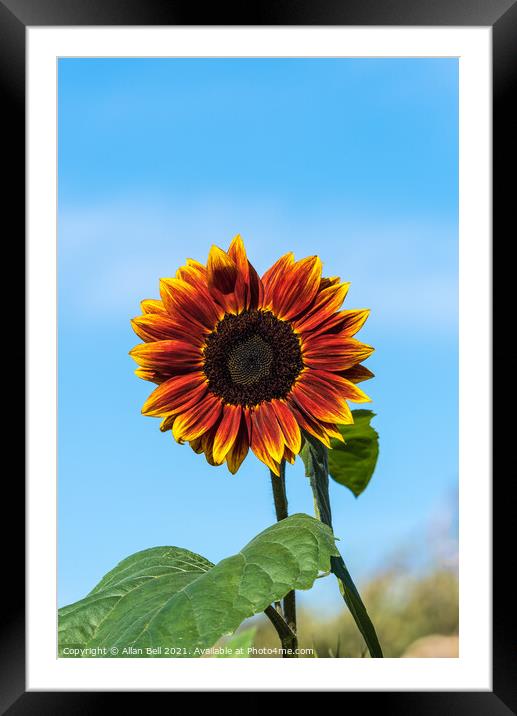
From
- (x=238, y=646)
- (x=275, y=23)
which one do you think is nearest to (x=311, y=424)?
(x=238, y=646)

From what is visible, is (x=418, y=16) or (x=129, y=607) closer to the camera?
(x=129, y=607)

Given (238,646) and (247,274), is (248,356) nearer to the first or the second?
(247,274)

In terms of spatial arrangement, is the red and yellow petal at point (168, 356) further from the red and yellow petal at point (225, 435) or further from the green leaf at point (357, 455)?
the green leaf at point (357, 455)

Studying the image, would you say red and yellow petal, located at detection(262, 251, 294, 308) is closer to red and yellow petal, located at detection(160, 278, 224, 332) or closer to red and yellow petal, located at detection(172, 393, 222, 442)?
red and yellow petal, located at detection(160, 278, 224, 332)

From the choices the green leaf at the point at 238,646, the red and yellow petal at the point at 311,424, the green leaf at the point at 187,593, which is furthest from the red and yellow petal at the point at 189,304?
the green leaf at the point at 238,646

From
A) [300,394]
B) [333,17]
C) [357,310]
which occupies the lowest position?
[300,394]
